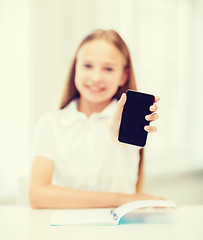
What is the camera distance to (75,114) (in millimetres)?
1201

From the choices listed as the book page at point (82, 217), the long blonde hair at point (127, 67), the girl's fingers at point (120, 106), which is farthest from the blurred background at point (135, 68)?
the girl's fingers at point (120, 106)

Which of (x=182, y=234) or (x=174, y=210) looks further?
(x=174, y=210)

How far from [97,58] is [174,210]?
601mm

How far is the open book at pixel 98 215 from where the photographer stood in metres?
0.77

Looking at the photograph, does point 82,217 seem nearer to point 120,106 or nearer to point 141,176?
point 120,106

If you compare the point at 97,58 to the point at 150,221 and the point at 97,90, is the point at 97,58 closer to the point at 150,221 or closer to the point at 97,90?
the point at 97,90

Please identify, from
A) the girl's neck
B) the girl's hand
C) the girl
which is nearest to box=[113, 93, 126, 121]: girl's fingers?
the girl's hand

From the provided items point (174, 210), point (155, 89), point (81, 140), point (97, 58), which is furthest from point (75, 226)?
point (155, 89)

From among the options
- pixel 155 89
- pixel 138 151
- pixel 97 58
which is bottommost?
pixel 138 151

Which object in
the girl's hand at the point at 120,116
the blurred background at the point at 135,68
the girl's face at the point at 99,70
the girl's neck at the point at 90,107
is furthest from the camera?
the blurred background at the point at 135,68

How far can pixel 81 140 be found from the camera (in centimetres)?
118

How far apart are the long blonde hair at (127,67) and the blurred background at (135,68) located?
10 cm

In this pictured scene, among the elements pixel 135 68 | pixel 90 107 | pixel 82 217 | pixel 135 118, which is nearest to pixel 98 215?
pixel 82 217

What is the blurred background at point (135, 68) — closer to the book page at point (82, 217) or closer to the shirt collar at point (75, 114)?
the shirt collar at point (75, 114)
